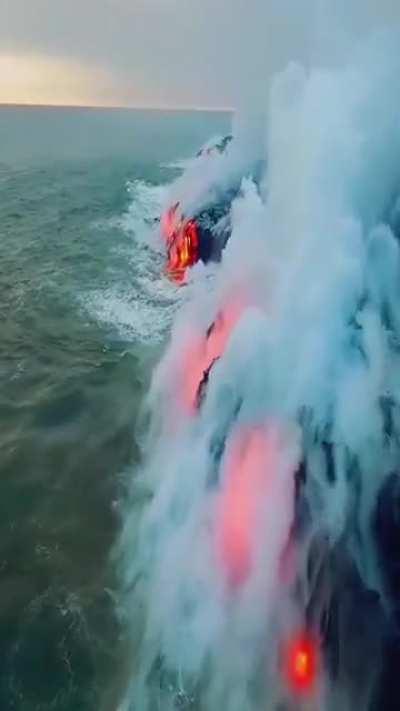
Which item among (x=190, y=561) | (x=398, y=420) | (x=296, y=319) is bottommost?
(x=190, y=561)

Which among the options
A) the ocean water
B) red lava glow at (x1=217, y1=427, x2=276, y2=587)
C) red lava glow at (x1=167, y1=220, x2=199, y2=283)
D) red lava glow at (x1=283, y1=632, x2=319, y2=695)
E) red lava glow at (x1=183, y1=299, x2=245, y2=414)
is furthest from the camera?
red lava glow at (x1=167, y1=220, x2=199, y2=283)

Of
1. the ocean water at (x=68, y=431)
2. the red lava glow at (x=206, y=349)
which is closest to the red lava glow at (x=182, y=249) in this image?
the ocean water at (x=68, y=431)

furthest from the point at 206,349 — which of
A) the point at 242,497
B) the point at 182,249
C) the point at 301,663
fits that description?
the point at 182,249

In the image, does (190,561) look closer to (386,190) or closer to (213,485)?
(213,485)

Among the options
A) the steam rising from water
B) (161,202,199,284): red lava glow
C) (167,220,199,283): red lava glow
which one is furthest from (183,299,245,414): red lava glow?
(167,220,199,283): red lava glow

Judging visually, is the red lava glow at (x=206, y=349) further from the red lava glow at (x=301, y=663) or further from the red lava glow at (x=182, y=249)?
the red lava glow at (x=182, y=249)

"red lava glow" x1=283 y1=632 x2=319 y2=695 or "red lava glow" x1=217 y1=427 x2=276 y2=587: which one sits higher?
"red lava glow" x1=217 y1=427 x2=276 y2=587

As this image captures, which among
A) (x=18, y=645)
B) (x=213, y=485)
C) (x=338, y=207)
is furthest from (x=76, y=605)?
(x=338, y=207)

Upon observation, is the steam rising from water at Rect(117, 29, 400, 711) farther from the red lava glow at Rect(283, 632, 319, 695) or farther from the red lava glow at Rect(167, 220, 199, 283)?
the red lava glow at Rect(167, 220, 199, 283)
